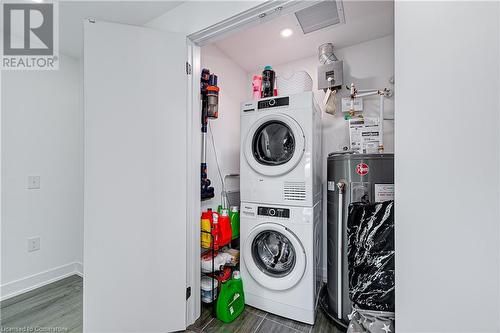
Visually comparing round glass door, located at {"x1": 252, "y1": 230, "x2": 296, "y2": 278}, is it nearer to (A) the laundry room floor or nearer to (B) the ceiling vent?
(A) the laundry room floor

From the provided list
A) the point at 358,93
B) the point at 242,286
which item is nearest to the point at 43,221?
the point at 242,286

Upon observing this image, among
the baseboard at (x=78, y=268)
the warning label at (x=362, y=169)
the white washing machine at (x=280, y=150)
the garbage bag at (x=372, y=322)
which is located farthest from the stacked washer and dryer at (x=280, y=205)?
the baseboard at (x=78, y=268)

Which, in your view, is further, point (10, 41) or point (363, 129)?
point (10, 41)

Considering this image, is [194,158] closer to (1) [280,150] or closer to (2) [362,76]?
(1) [280,150]

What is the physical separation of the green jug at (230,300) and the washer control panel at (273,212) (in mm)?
587

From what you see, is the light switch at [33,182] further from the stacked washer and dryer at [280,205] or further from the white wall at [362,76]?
the white wall at [362,76]

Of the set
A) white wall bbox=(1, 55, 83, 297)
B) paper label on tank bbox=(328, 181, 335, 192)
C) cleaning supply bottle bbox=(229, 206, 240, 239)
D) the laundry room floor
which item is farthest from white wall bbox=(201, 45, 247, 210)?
white wall bbox=(1, 55, 83, 297)
